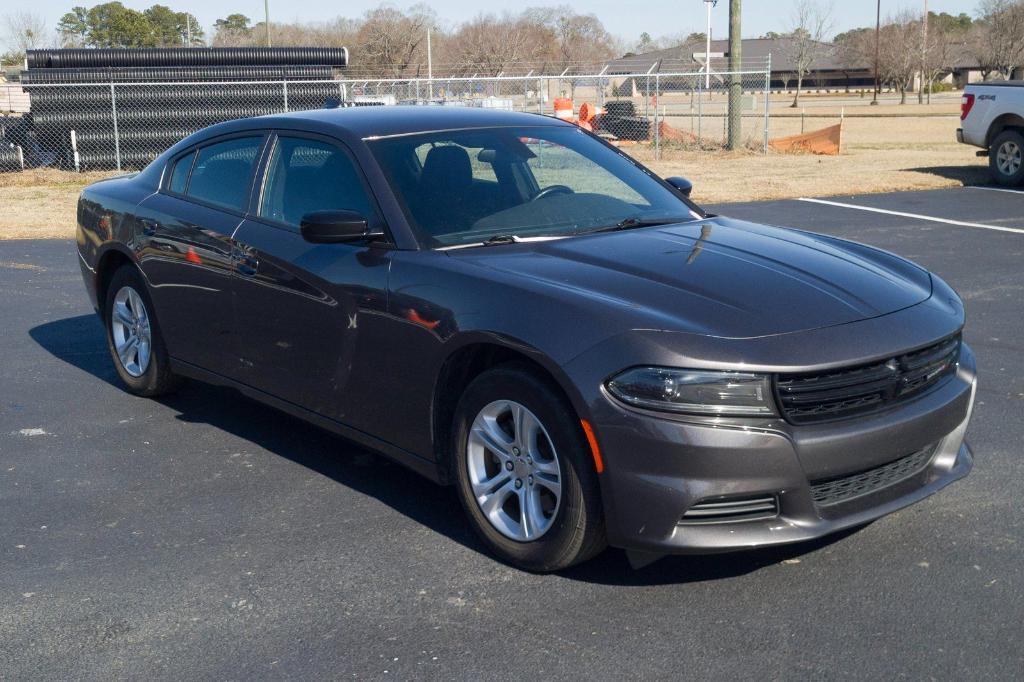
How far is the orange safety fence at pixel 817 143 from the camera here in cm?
2498

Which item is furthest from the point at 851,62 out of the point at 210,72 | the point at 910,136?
the point at 210,72

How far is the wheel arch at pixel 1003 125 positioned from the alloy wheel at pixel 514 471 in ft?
52.2

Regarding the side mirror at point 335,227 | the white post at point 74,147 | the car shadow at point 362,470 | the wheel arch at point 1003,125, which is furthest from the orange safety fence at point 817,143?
the side mirror at point 335,227

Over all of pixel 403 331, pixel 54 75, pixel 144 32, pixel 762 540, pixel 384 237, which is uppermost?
pixel 144 32

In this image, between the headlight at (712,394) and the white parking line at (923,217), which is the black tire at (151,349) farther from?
the white parking line at (923,217)

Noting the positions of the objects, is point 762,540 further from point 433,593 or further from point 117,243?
point 117,243

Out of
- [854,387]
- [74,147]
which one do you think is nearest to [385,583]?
→ [854,387]

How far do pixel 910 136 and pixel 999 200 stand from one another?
62.3ft

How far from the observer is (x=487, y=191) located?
195 inches

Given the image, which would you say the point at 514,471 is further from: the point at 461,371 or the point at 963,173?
the point at 963,173

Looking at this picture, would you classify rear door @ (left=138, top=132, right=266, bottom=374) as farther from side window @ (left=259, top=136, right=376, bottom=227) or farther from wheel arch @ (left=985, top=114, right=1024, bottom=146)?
wheel arch @ (left=985, top=114, right=1024, bottom=146)

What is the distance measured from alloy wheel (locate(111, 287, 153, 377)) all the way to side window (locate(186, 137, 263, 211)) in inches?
32.9

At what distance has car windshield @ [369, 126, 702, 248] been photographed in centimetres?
473

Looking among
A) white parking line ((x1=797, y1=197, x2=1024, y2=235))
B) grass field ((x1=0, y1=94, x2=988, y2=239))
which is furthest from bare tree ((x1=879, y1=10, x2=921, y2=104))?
white parking line ((x1=797, y1=197, x2=1024, y2=235))
